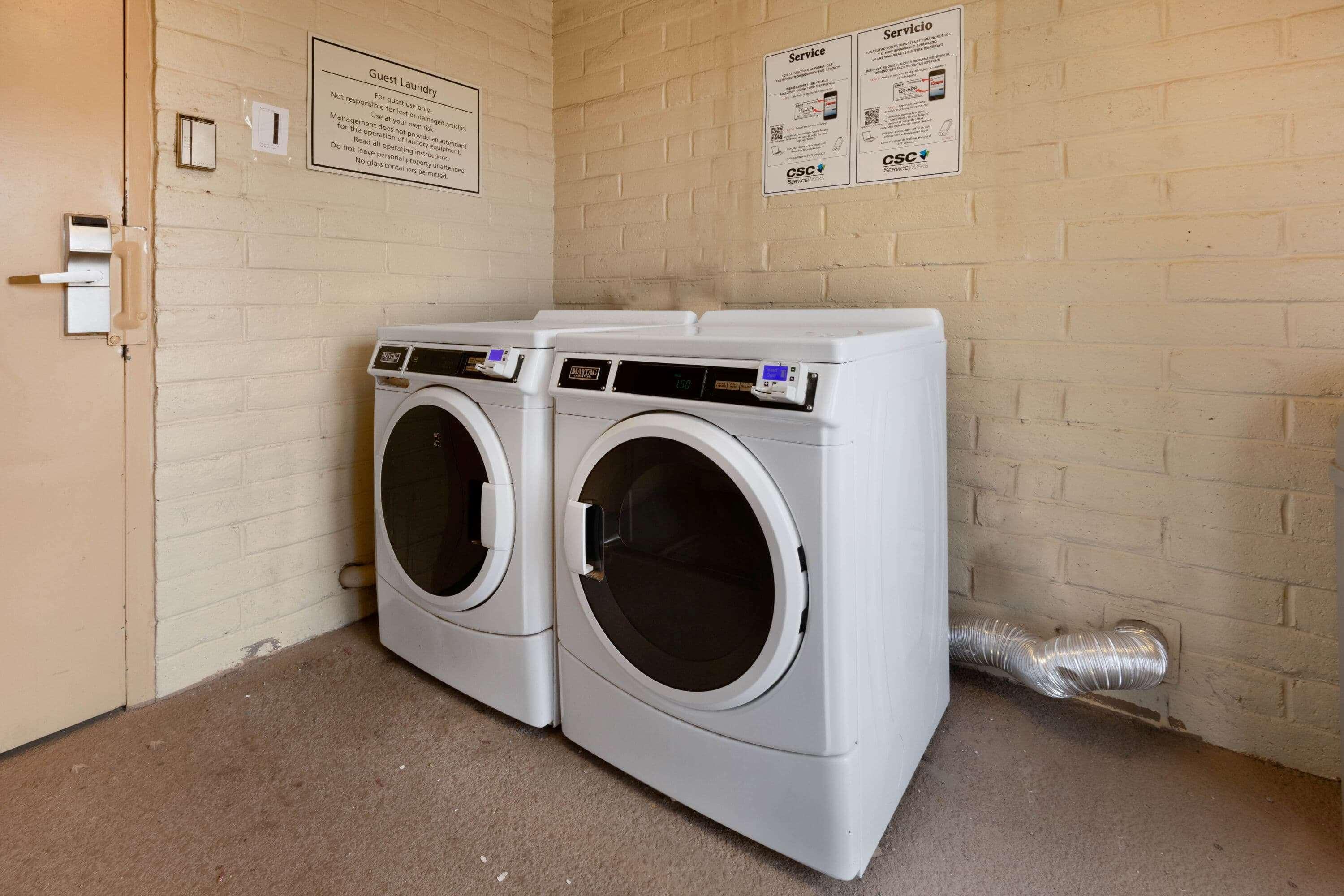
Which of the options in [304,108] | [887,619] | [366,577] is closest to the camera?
→ [887,619]

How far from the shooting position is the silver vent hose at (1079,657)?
65.1 inches

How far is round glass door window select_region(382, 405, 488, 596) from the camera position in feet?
5.90

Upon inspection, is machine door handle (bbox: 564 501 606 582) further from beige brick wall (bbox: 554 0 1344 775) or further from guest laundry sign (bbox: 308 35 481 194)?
guest laundry sign (bbox: 308 35 481 194)

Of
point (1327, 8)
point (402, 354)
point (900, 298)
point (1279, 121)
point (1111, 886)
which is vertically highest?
point (1327, 8)

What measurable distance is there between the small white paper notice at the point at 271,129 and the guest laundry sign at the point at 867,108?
1.45 metres

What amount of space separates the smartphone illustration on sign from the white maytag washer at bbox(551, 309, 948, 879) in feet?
2.49

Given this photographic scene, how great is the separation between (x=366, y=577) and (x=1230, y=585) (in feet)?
7.99

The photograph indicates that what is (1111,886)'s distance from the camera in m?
1.32

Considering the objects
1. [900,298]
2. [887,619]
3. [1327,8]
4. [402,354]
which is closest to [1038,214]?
[900,298]

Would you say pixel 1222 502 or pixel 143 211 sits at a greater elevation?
pixel 143 211

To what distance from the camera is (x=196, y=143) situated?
185 centimetres

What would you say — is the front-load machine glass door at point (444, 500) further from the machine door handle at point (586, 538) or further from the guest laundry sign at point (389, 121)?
the guest laundry sign at point (389, 121)

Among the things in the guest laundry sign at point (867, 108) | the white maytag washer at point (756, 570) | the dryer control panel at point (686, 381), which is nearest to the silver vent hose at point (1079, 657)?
the white maytag washer at point (756, 570)

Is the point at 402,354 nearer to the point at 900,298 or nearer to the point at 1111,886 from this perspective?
the point at 900,298
